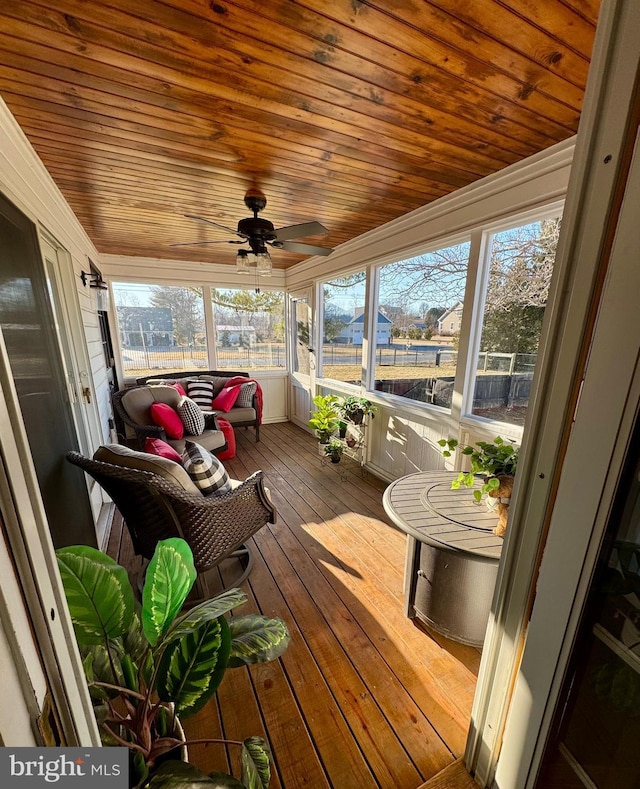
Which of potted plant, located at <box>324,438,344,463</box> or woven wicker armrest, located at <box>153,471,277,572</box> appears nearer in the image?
woven wicker armrest, located at <box>153,471,277,572</box>

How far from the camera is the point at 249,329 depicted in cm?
516

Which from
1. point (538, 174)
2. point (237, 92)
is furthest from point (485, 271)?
point (237, 92)

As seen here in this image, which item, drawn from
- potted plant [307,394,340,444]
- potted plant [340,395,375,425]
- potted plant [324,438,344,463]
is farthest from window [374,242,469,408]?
potted plant [324,438,344,463]

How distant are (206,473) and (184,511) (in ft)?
0.93

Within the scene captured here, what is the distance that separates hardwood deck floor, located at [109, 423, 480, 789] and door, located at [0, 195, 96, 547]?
72 cm

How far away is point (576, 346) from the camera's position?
65 centimetres

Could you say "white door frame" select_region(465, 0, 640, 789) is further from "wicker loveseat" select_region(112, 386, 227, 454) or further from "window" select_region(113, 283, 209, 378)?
Result: "window" select_region(113, 283, 209, 378)

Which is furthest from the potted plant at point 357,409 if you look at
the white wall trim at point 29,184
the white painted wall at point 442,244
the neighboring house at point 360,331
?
the white wall trim at point 29,184

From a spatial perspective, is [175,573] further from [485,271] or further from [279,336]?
[279,336]

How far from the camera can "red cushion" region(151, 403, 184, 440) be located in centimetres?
318

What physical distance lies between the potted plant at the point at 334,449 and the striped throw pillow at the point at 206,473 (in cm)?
177

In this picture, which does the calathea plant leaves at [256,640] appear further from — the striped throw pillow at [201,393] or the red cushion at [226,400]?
the striped throw pillow at [201,393]

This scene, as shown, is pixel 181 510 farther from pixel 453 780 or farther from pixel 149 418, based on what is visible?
pixel 149 418

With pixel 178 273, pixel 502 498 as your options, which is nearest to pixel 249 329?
pixel 178 273
